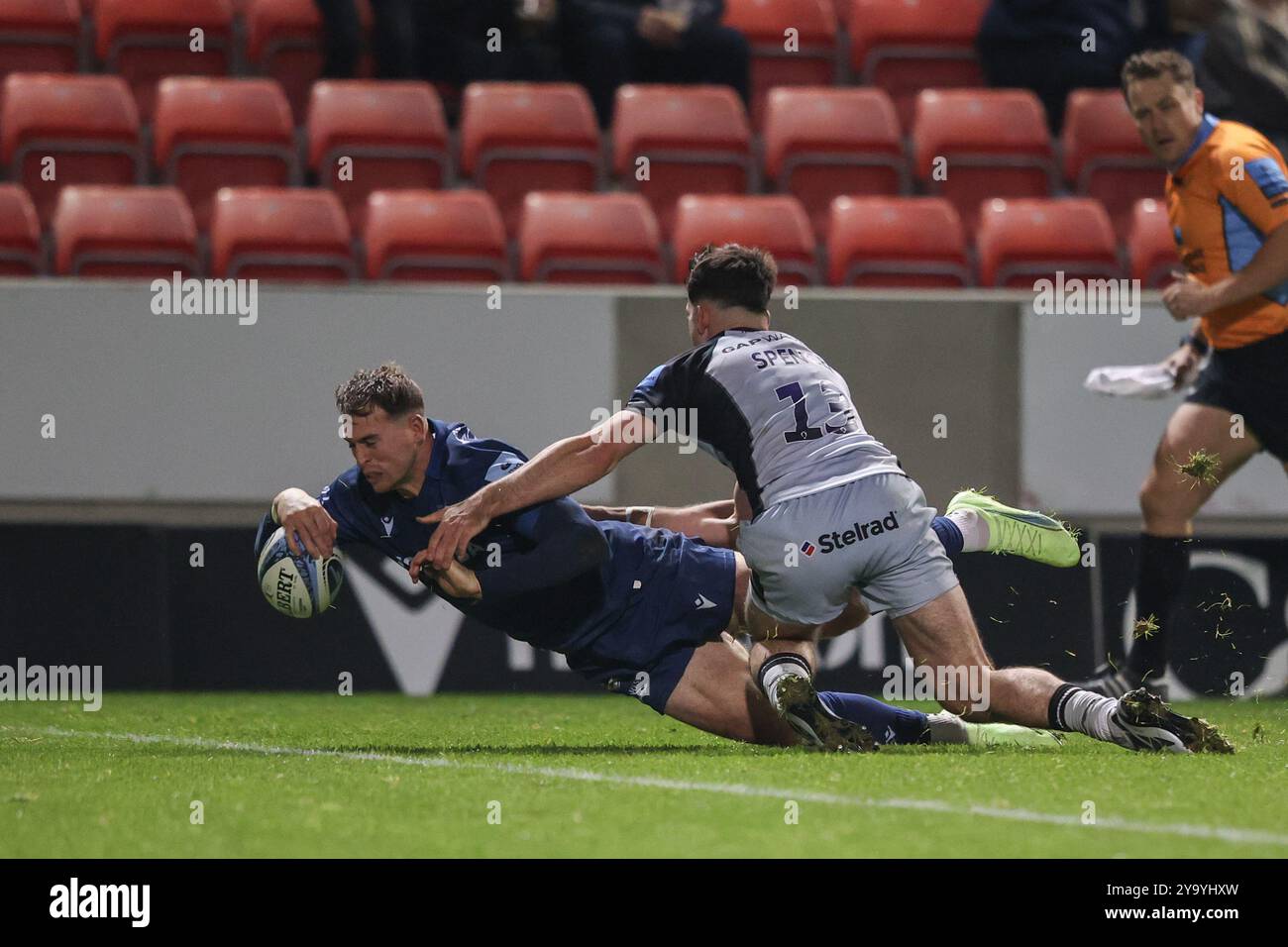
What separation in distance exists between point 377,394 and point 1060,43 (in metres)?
6.94

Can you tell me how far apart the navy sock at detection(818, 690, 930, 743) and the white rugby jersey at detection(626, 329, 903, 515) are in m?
0.78

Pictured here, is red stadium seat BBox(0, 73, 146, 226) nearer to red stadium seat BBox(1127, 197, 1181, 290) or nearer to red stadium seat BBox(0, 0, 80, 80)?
red stadium seat BBox(0, 0, 80, 80)

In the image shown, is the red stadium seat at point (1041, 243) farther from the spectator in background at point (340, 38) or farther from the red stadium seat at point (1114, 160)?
the spectator in background at point (340, 38)

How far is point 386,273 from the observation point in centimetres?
954

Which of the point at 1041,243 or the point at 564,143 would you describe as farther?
the point at 564,143

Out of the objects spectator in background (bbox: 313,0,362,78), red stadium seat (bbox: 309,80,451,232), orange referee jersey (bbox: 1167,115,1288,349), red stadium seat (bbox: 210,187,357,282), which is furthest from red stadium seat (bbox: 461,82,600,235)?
orange referee jersey (bbox: 1167,115,1288,349)

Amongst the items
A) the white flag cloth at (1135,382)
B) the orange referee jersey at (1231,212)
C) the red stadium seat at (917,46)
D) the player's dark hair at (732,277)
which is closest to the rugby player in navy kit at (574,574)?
the player's dark hair at (732,277)

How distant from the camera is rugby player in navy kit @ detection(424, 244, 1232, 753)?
5.27 meters

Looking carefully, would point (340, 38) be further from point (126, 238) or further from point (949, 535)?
point (949, 535)

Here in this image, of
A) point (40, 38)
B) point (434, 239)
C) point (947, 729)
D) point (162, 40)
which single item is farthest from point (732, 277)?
point (40, 38)

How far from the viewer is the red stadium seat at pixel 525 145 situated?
10.4 metres

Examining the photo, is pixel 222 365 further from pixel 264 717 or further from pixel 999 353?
pixel 999 353

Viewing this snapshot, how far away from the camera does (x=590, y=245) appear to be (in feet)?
31.5
